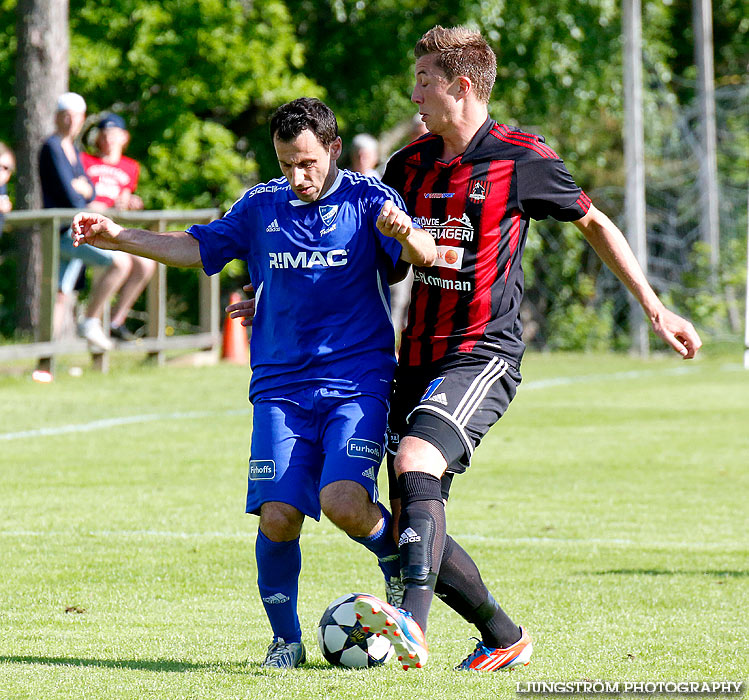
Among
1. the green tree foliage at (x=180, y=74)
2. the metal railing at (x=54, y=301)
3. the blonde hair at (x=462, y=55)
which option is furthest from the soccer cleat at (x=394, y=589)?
the green tree foliage at (x=180, y=74)

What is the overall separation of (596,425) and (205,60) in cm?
1262

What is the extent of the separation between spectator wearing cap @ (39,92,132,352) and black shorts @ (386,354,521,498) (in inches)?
371

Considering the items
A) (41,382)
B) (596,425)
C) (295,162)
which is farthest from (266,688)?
Answer: (41,382)

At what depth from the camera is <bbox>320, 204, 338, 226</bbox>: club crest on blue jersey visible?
5086 mm

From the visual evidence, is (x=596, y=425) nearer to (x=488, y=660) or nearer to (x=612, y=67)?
(x=488, y=660)

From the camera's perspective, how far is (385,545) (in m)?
5.09

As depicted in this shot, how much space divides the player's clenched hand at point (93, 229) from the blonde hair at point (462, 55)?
1.25m

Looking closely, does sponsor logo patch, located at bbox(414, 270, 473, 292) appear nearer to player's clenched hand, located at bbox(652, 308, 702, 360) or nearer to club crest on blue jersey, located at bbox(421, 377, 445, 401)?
club crest on blue jersey, located at bbox(421, 377, 445, 401)

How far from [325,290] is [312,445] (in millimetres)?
537

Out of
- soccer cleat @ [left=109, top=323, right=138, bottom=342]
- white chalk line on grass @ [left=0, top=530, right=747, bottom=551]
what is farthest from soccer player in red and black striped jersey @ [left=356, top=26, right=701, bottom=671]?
soccer cleat @ [left=109, top=323, right=138, bottom=342]

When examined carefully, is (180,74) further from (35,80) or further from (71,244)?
(71,244)

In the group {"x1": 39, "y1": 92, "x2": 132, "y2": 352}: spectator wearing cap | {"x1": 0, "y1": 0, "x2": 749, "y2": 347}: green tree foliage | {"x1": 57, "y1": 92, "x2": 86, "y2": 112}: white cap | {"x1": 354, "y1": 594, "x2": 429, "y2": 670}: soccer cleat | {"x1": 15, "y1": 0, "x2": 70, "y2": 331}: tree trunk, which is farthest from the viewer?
{"x1": 0, "y1": 0, "x2": 749, "y2": 347}: green tree foliage

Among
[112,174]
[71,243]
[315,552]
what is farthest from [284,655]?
[112,174]

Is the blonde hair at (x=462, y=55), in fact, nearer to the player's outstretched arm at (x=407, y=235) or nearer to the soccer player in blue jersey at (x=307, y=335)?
the soccer player in blue jersey at (x=307, y=335)
